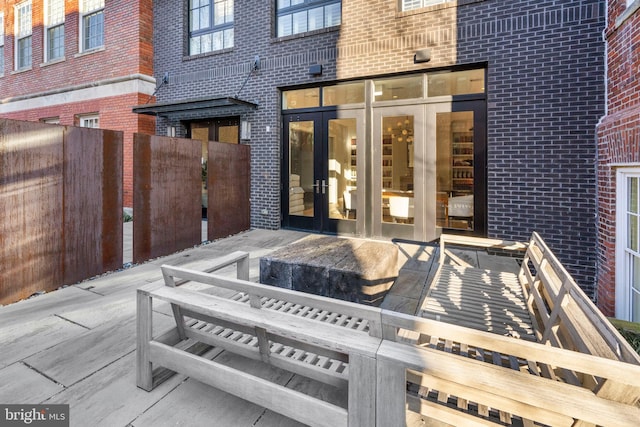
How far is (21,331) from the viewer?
9.94 ft

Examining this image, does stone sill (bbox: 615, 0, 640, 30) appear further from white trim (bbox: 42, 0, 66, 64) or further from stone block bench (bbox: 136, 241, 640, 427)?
white trim (bbox: 42, 0, 66, 64)

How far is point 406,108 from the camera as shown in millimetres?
6277

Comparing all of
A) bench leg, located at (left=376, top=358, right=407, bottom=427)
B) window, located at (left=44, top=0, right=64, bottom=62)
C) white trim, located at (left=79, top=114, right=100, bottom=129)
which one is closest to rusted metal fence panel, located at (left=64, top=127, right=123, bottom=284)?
bench leg, located at (left=376, top=358, right=407, bottom=427)

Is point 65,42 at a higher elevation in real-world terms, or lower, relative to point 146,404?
higher

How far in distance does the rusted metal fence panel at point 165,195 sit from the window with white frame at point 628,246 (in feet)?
20.2

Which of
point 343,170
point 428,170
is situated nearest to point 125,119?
point 343,170

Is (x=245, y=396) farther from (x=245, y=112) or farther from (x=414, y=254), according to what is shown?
(x=245, y=112)

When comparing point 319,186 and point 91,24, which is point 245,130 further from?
point 91,24

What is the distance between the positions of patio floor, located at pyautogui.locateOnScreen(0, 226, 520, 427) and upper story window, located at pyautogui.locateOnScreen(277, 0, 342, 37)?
5767 millimetres

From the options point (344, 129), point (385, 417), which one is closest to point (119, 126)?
point (344, 129)

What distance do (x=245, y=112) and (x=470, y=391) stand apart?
7.56 metres

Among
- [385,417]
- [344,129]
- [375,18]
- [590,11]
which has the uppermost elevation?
[375,18]

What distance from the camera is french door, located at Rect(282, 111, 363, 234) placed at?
692 centimetres

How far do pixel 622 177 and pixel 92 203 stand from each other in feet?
21.3
